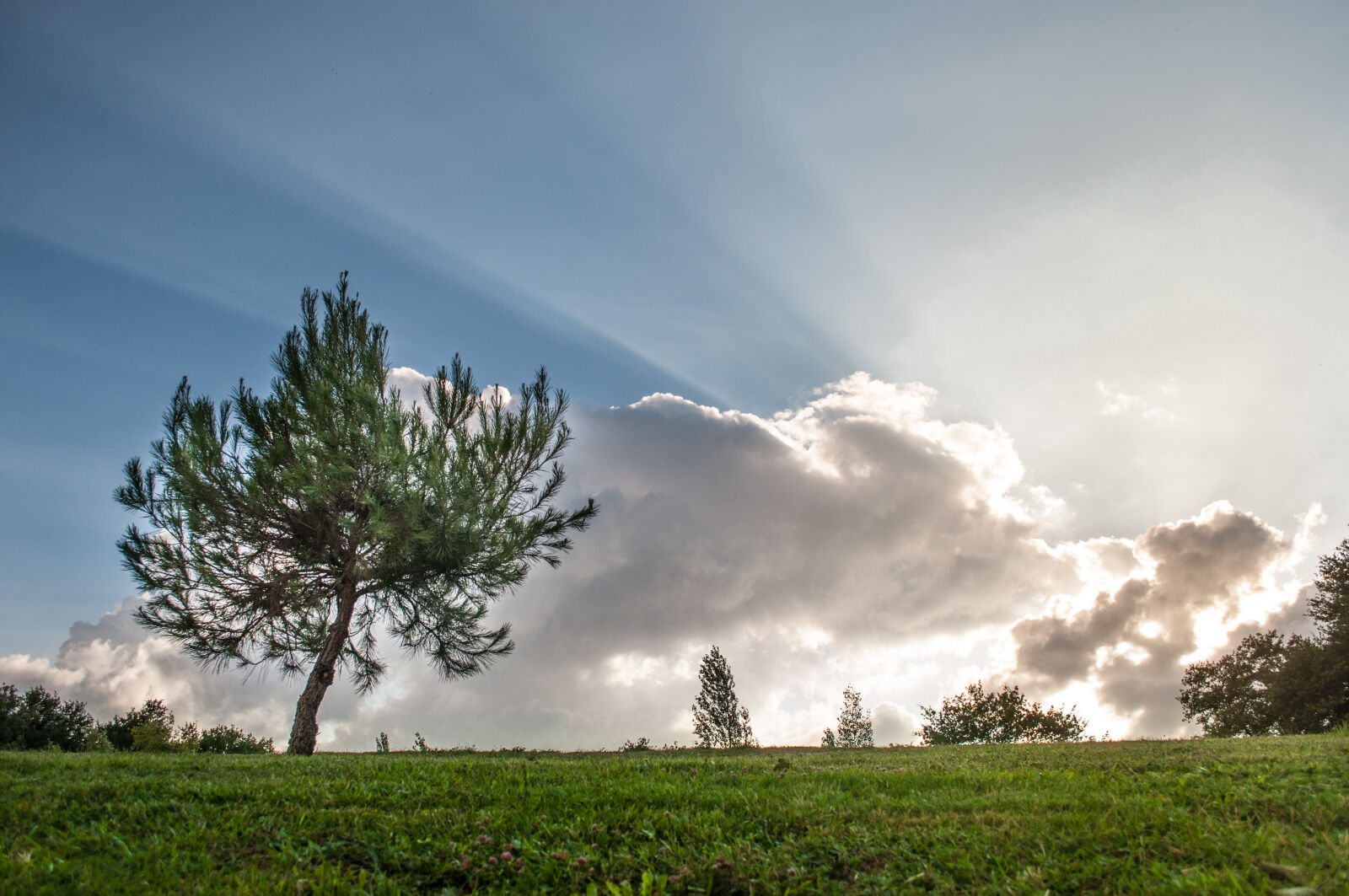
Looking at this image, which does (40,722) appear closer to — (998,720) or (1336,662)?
(998,720)

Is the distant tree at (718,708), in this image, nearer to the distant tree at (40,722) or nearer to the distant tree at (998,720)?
the distant tree at (998,720)

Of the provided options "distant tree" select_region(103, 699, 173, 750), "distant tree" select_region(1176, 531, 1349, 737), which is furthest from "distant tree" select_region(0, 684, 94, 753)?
"distant tree" select_region(1176, 531, 1349, 737)

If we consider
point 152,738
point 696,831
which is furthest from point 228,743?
point 696,831

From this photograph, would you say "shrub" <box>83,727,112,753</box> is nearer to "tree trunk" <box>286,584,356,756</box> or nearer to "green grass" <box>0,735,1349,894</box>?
"tree trunk" <box>286,584,356,756</box>

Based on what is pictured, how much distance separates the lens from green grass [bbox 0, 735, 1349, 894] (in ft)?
13.5

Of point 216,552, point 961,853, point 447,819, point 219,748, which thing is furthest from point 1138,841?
point 219,748

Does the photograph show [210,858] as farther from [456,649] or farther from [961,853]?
[456,649]

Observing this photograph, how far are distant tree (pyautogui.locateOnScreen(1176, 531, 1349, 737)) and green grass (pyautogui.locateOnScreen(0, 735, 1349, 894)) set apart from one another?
24.2 metres

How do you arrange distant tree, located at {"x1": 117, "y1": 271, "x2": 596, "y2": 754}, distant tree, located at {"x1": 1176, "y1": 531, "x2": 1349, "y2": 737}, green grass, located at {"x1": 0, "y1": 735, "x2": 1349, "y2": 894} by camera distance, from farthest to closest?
distant tree, located at {"x1": 1176, "y1": 531, "x2": 1349, "y2": 737}, distant tree, located at {"x1": 117, "y1": 271, "x2": 596, "y2": 754}, green grass, located at {"x1": 0, "y1": 735, "x2": 1349, "y2": 894}

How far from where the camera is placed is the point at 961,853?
444 cm

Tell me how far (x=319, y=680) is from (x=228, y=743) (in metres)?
4.32

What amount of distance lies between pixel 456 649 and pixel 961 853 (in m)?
15.9

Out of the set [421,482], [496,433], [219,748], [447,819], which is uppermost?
[496,433]

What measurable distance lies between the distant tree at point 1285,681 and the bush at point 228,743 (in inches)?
1274
